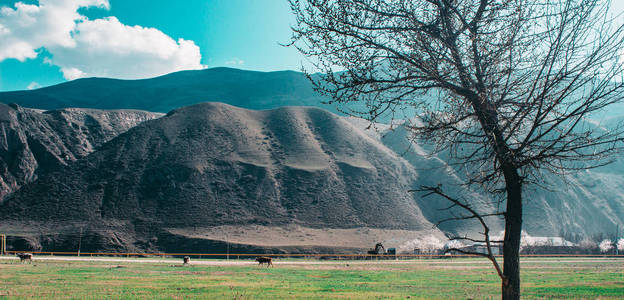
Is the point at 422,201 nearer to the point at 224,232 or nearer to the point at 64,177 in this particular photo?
the point at 224,232

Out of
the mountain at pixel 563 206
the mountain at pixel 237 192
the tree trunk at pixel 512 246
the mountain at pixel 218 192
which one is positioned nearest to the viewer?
the tree trunk at pixel 512 246

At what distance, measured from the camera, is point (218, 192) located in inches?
4289

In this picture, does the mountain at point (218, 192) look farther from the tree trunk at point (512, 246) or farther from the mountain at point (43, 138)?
the tree trunk at point (512, 246)

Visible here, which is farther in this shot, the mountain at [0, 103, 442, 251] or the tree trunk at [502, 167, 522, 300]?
the mountain at [0, 103, 442, 251]

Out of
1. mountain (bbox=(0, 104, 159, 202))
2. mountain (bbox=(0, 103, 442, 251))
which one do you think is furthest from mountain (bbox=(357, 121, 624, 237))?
mountain (bbox=(0, 104, 159, 202))

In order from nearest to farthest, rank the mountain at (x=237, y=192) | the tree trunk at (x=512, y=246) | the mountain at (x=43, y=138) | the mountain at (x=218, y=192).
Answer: the tree trunk at (x=512, y=246) → the mountain at (x=237, y=192) → the mountain at (x=218, y=192) → the mountain at (x=43, y=138)

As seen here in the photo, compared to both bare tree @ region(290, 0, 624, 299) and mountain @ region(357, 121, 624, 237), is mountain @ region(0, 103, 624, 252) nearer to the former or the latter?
mountain @ region(357, 121, 624, 237)

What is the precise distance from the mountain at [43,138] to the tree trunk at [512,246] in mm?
140702

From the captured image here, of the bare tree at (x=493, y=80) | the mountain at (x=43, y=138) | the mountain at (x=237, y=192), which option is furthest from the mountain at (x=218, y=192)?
the bare tree at (x=493, y=80)

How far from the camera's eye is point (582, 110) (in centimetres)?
584

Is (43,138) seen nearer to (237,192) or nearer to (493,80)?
(237,192)

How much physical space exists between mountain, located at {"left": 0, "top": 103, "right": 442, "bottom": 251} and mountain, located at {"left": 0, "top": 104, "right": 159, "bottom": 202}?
22.9 metres

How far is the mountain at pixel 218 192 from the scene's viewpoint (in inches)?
→ 3706

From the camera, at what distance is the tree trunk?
5.64 metres
